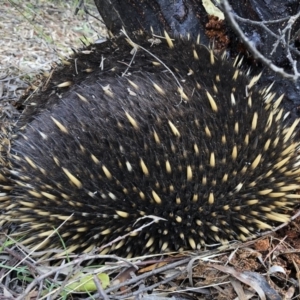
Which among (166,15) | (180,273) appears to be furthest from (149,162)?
(166,15)

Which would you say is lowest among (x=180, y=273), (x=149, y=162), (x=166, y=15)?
(x=180, y=273)

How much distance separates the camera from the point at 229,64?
205cm

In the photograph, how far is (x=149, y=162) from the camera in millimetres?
1755

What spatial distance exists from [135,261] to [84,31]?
382 centimetres

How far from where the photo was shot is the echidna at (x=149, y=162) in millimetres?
1763

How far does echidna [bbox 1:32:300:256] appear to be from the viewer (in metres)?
1.76

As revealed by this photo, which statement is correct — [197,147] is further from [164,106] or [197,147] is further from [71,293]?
[71,293]

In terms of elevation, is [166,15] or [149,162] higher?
[166,15]

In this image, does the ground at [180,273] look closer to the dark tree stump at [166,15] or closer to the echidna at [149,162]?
the echidna at [149,162]

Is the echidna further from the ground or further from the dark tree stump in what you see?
the dark tree stump

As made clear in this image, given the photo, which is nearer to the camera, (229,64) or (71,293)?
(71,293)

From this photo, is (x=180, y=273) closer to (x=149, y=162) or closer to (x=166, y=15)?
(x=149, y=162)

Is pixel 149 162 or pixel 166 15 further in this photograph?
pixel 166 15

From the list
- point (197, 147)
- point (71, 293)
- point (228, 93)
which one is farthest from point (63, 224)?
point (228, 93)
